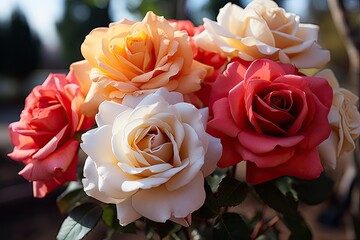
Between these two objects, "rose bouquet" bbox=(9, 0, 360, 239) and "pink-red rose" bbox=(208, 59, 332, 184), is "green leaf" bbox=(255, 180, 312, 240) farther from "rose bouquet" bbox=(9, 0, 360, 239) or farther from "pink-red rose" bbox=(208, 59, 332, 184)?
"pink-red rose" bbox=(208, 59, 332, 184)

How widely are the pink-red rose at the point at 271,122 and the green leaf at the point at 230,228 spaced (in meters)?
0.12

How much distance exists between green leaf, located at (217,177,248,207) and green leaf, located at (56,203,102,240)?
7.9 inches

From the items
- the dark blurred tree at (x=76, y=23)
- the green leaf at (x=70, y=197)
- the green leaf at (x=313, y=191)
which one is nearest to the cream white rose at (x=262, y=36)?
the green leaf at (x=313, y=191)

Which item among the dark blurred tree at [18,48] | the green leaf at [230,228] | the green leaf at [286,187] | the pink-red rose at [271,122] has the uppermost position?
the pink-red rose at [271,122]

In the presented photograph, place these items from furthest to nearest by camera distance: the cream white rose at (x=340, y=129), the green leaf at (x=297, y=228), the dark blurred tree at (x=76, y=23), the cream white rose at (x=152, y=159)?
the dark blurred tree at (x=76, y=23) < the green leaf at (x=297, y=228) < the cream white rose at (x=340, y=129) < the cream white rose at (x=152, y=159)

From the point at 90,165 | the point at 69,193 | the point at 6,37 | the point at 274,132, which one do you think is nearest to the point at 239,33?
the point at 274,132

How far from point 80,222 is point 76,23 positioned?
11442 mm

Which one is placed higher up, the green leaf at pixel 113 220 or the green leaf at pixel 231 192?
the green leaf at pixel 231 192

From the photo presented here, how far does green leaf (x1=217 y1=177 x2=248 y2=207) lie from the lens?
605mm

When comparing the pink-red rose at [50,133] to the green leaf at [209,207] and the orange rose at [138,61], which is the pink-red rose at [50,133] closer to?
the orange rose at [138,61]

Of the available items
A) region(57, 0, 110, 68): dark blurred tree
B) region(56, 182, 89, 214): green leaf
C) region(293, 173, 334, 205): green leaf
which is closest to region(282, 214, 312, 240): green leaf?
region(293, 173, 334, 205): green leaf

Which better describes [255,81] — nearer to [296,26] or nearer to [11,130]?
[296,26]

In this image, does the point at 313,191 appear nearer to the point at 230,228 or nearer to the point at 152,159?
the point at 230,228

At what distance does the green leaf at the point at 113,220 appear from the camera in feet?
2.17
